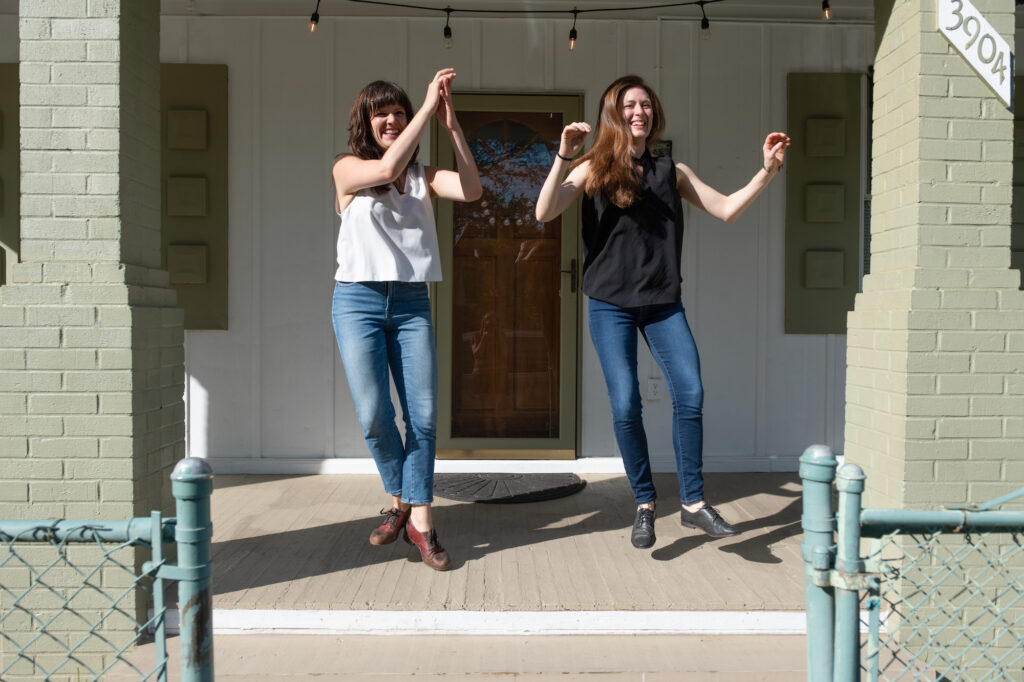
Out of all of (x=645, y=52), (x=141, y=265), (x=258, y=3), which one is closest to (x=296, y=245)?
(x=258, y=3)

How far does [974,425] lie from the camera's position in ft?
8.46

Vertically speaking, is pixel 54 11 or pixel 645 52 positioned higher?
pixel 645 52

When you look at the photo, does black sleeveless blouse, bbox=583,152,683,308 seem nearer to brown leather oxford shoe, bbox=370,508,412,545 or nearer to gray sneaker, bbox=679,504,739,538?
gray sneaker, bbox=679,504,739,538

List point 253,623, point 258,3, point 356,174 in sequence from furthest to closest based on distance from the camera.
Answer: point 258,3 < point 356,174 < point 253,623

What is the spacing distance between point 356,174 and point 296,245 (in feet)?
6.35

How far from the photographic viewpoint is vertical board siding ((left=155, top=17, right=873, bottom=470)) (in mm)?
4469

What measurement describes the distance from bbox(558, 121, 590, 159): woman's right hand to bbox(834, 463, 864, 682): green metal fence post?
62.0 inches

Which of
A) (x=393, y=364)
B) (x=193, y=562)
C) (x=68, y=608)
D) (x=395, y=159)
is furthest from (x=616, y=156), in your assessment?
(x=68, y=608)

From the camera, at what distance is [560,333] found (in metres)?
4.57

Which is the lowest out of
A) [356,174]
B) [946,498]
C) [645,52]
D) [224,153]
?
[946,498]

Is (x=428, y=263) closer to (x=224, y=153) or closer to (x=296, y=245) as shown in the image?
(x=296, y=245)

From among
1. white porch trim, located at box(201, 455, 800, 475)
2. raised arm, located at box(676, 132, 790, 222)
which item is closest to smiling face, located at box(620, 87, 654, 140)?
raised arm, located at box(676, 132, 790, 222)

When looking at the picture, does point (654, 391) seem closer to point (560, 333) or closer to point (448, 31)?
point (560, 333)

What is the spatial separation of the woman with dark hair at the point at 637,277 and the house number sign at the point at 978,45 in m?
0.73
